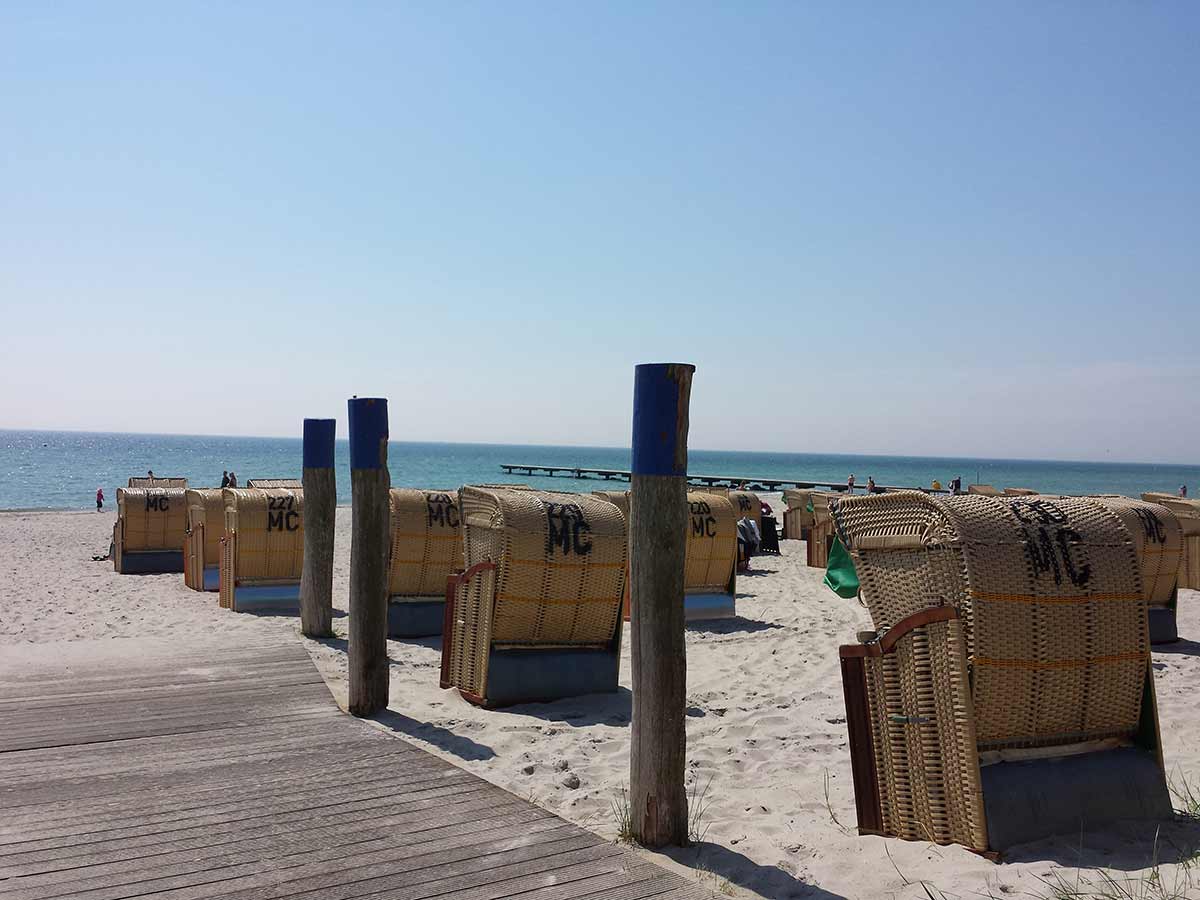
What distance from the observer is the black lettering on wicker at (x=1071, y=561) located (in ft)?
14.1

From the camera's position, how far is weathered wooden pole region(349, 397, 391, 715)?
665 centimetres

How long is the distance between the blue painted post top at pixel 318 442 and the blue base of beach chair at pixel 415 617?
1675mm

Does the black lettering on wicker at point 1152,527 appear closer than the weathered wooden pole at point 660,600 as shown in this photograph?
No

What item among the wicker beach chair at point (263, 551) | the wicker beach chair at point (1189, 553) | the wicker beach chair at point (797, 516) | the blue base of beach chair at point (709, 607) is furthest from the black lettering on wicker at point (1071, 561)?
the wicker beach chair at point (797, 516)

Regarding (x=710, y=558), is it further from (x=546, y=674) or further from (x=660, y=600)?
(x=660, y=600)

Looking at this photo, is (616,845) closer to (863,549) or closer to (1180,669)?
(863,549)

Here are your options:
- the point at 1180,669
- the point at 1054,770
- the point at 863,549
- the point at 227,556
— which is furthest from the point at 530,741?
the point at 227,556

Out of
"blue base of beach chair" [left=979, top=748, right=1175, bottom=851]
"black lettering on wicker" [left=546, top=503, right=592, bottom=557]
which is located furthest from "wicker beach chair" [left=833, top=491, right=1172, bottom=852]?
"black lettering on wicker" [left=546, top=503, right=592, bottom=557]

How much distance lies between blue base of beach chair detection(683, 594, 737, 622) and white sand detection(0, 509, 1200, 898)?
245 mm

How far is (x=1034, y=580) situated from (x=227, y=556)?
33.7 feet

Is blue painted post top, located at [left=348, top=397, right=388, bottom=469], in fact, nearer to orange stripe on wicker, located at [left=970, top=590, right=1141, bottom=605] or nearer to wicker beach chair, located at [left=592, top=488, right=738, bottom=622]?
orange stripe on wicker, located at [left=970, top=590, right=1141, bottom=605]

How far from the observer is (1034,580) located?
419 cm

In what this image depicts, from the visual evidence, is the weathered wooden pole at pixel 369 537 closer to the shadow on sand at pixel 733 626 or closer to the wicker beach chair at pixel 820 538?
the shadow on sand at pixel 733 626

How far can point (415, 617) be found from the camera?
1041 centimetres
